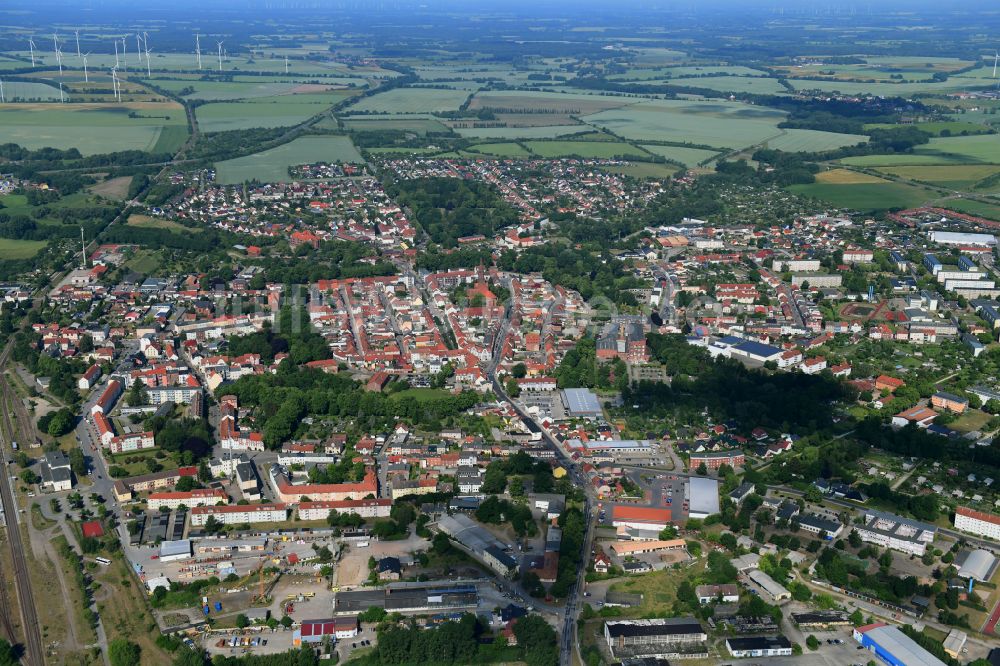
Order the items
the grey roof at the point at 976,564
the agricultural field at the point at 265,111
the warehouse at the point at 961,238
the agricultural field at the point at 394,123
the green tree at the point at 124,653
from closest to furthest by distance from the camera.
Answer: the green tree at the point at 124,653, the grey roof at the point at 976,564, the warehouse at the point at 961,238, the agricultural field at the point at 394,123, the agricultural field at the point at 265,111

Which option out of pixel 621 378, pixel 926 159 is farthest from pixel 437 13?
pixel 621 378

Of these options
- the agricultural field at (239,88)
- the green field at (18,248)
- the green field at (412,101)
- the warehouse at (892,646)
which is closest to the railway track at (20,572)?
the warehouse at (892,646)

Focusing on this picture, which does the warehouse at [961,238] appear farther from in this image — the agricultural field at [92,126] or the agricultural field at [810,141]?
the agricultural field at [92,126]

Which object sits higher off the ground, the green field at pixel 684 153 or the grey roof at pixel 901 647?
the grey roof at pixel 901 647

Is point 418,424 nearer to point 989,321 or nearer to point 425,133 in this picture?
point 989,321

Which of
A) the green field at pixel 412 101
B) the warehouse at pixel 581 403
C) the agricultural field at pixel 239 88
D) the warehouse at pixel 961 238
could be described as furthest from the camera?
the agricultural field at pixel 239 88

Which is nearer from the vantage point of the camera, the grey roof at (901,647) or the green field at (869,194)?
the grey roof at (901,647)

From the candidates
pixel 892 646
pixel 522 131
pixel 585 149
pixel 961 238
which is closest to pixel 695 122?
pixel 522 131
